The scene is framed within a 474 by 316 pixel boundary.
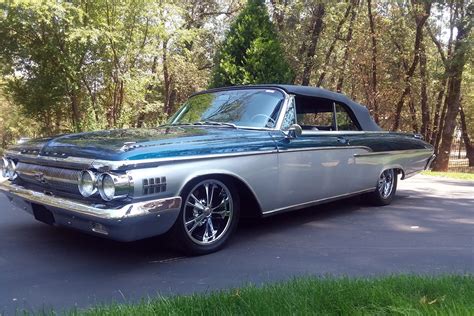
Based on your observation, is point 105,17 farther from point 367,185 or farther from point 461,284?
point 461,284

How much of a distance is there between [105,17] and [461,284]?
15693 millimetres

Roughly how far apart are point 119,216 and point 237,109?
2.29 m

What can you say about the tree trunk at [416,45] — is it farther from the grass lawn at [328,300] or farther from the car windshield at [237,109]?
the grass lawn at [328,300]

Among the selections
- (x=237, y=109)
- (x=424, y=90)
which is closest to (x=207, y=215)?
(x=237, y=109)

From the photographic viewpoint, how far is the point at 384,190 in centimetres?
712

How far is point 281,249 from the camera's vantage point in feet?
15.2

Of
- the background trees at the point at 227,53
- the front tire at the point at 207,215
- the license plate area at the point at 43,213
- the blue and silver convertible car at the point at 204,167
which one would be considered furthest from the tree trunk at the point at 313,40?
the license plate area at the point at 43,213

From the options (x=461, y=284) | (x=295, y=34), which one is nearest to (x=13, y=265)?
(x=461, y=284)

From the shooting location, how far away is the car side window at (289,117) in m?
5.17


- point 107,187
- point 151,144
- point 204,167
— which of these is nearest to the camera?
point 107,187

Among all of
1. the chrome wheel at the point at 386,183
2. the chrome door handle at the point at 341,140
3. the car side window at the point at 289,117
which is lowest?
the chrome wheel at the point at 386,183

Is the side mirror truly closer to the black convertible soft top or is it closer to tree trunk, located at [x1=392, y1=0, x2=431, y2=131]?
the black convertible soft top

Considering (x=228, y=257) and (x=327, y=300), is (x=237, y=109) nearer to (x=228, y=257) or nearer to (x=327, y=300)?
(x=228, y=257)

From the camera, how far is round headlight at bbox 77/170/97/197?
3.74 meters
